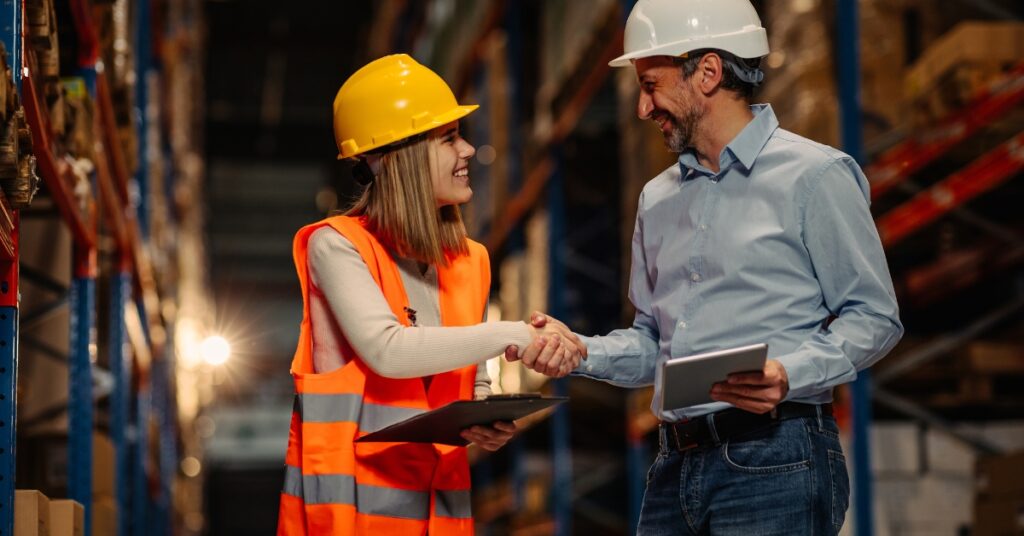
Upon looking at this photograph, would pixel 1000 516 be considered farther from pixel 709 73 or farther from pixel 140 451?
pixel 140 451

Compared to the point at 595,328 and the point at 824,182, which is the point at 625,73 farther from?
the point at 824,182

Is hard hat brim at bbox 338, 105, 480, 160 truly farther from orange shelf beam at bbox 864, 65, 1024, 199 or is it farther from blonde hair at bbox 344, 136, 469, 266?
orange shelf beam at bbox 864, 65, 1024, 199

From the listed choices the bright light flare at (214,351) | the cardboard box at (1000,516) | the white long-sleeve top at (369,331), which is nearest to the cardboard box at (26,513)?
the white long-sleeve top at (369,331)

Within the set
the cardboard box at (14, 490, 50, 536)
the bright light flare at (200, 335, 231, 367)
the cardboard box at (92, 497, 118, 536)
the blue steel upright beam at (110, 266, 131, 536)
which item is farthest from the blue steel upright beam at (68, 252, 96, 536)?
the bright light flare at (200, 335, 231, 367)

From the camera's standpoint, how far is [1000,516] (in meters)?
6.70

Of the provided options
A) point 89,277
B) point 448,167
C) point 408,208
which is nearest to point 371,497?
point 408,208

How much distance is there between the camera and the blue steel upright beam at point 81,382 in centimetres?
614

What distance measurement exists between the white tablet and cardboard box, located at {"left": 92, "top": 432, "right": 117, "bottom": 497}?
472 cm

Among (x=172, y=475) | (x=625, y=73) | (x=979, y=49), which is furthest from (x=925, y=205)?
(x=172, y=475)

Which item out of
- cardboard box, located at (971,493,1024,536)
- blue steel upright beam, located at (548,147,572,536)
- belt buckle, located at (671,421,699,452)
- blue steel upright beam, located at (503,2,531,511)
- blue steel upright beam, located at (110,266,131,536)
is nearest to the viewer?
belt buckle, located at (671,421,699,452)

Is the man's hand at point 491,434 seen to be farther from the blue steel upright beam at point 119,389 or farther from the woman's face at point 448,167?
the blue steel upright beam at point 119,389

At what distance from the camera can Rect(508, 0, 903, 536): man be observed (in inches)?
121

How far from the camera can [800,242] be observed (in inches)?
126

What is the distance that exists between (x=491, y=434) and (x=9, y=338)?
157 cm
